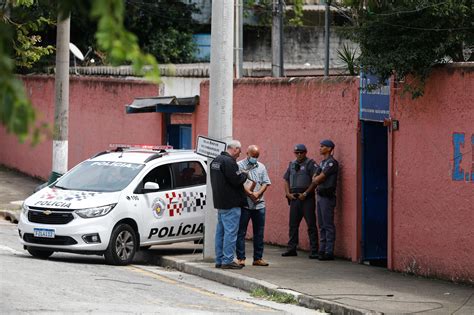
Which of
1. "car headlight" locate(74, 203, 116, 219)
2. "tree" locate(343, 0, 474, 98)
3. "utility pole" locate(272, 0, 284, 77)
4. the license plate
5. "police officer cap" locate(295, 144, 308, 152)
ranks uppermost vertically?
"utility pole" locate(272, 0, 284, 77)

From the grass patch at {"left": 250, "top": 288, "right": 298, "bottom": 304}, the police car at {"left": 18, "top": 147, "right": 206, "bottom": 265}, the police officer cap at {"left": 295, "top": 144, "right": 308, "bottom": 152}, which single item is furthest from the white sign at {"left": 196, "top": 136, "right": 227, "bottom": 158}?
the grass patch at {"left": 250, "top": 288, "right": 298, "bottom": 304}

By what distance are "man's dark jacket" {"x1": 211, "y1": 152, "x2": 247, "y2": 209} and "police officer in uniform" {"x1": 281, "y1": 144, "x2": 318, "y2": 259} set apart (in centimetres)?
172

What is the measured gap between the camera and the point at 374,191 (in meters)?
15.9

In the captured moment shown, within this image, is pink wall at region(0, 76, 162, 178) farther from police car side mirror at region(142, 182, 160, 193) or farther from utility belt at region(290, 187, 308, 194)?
utility belt at region(290, 187, 308, 194)

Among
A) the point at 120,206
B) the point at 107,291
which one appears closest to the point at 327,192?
the point at 120,206

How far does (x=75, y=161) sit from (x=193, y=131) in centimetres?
734

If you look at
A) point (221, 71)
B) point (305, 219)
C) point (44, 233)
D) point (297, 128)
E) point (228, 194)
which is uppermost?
point (221, 71)

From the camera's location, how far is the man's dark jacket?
1447 centimetres

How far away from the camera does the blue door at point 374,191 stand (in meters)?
15.8

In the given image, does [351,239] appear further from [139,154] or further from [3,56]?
[3,56]

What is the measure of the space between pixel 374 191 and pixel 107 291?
515 cm

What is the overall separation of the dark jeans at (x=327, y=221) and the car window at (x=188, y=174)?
214cm

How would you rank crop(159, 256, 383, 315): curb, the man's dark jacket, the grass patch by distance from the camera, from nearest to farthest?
crop(159, 256, 383, 315): curb
the grass patch
the man's dark jacket

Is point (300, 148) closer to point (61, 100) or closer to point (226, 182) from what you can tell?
point (226, 182)
